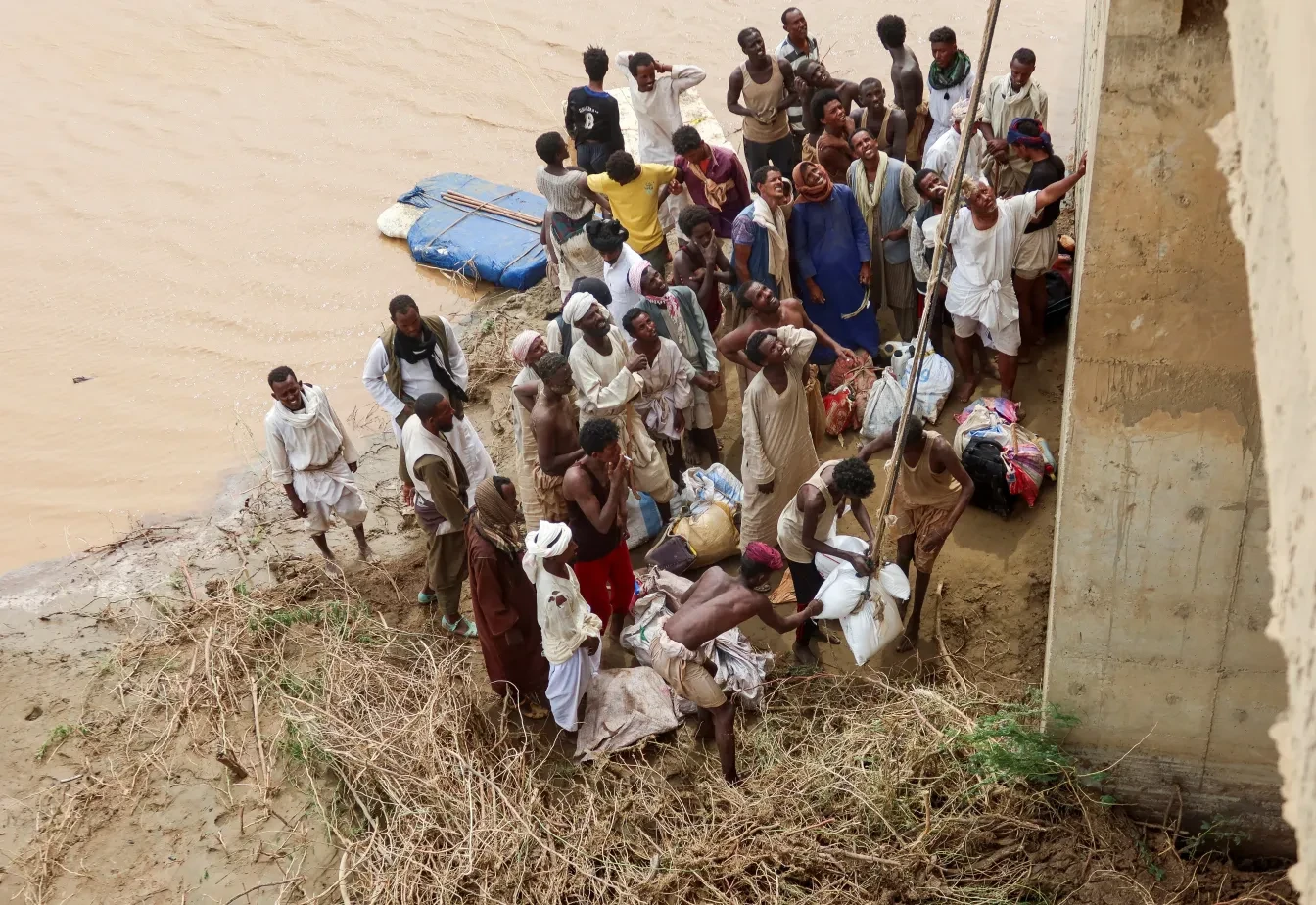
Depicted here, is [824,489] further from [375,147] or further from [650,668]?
[375,147]

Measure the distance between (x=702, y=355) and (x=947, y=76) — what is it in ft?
8.92

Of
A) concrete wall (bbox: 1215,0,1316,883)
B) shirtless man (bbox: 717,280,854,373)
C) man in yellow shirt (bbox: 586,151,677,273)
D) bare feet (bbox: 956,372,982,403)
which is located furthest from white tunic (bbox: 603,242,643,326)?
concrete wall (bbox: 1215,0,1316,883)

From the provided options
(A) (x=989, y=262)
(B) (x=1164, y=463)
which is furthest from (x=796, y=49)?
(B) (x=1164, y=463)

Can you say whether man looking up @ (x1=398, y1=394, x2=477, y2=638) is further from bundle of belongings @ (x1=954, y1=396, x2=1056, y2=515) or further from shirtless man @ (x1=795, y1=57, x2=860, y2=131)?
shirtless man @ (x1=795, y1=57, x2=860, y2=131)

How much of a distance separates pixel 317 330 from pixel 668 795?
19.1 feet

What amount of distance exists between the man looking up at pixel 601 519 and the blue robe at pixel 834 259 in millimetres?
1977

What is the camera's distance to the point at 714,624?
185 inches

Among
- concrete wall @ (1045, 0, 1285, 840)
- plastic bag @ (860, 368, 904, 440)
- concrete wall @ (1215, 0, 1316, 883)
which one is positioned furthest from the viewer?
plastic bag @ (860, 368, 904, 440)

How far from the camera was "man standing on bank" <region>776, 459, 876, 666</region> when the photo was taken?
189 inches

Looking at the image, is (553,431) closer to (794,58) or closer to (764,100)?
(764,100)

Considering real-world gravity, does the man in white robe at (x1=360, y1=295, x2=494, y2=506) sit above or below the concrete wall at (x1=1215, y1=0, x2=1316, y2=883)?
below

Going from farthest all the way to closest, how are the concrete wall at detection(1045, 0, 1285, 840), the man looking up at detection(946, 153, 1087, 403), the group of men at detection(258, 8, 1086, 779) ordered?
the man looking up at detection(946, 153, 1087, 403)
the group of men at detection(258, 8, 1086, 779)
the concrete wall at detection(1045, 0, 1285, 840)

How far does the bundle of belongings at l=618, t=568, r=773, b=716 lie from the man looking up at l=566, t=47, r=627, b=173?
3251 millimetres

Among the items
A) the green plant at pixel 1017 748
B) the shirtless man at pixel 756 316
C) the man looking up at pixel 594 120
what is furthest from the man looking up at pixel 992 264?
the man looking up at pixel 594 120
